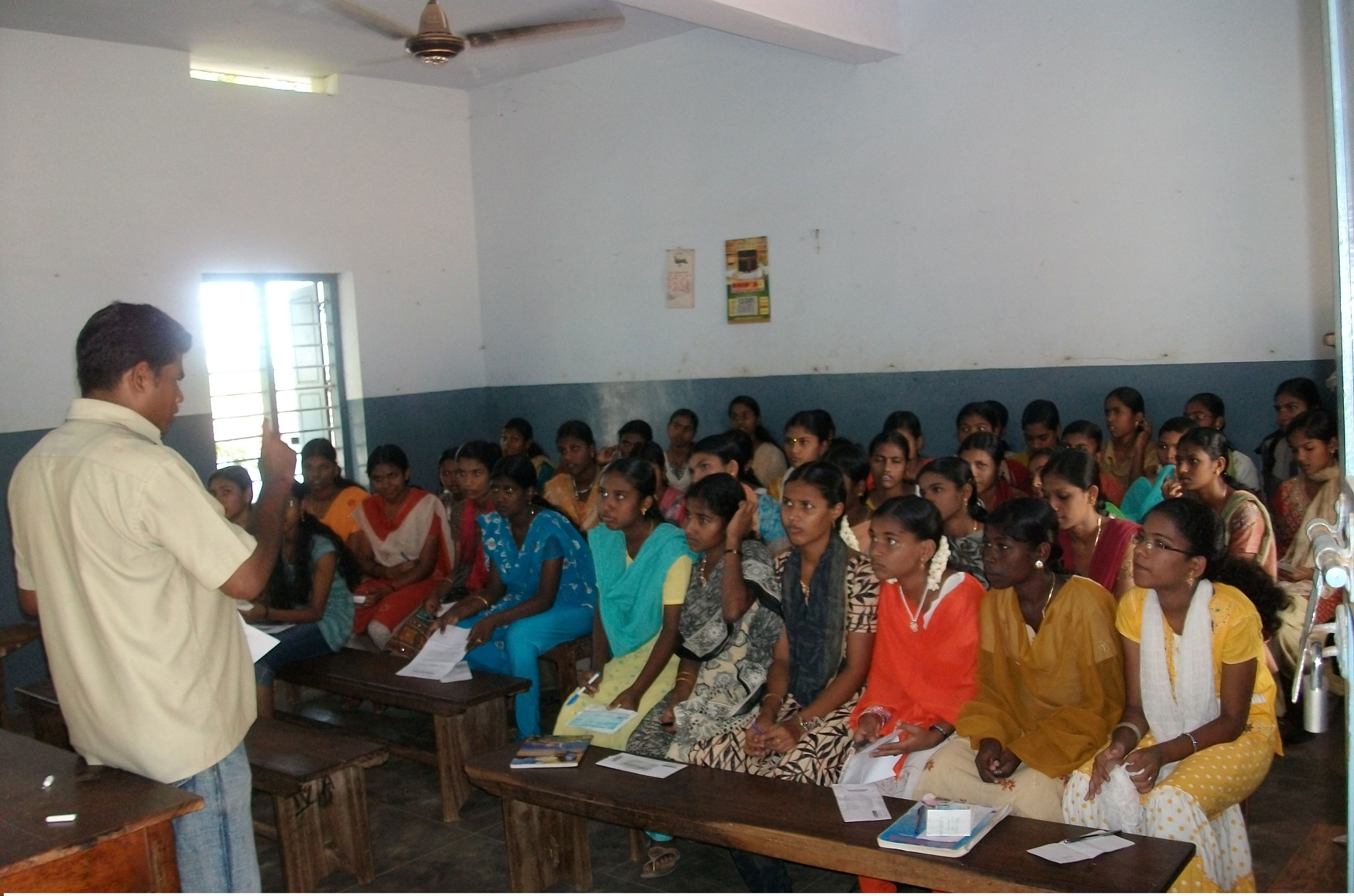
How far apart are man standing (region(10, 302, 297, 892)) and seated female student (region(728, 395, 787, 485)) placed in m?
4.36

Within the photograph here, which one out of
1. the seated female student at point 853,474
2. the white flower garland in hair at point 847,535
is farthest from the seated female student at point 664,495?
the white flower garland in hair at point 847,535

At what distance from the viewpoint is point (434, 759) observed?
419 cm

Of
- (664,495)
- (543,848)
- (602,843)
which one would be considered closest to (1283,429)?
(664,495)

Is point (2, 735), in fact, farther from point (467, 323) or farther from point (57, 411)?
point (467, 323)

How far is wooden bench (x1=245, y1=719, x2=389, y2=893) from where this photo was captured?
11.0 ft

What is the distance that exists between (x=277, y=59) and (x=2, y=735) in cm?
564

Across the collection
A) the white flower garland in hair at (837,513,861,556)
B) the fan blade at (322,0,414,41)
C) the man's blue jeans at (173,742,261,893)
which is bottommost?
the man's blue jeans at (173,742,261,893)

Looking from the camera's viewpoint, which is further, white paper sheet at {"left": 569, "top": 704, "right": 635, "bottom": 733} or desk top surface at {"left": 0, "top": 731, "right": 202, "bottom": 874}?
white paper sheet at {"left": 569, "top": 704, "right": 635, "bottom": 733}

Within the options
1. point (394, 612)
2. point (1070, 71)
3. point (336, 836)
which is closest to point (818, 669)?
point (336, 836)

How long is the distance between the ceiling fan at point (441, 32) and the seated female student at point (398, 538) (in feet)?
6.36

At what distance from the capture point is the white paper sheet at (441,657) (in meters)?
4.25

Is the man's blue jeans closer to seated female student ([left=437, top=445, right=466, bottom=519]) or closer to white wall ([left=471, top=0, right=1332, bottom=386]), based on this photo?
seated female student ([left=437, top=445, right=466, bottom=519])

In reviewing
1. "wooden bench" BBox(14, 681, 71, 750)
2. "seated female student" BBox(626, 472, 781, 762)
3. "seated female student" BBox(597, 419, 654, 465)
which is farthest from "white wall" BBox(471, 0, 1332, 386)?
"wooden bench" BBox(14, 681, 71, 750)

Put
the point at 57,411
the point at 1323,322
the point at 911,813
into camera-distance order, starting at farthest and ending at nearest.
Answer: the point at 57,411, the point at 1323,322, the point at 911,813
